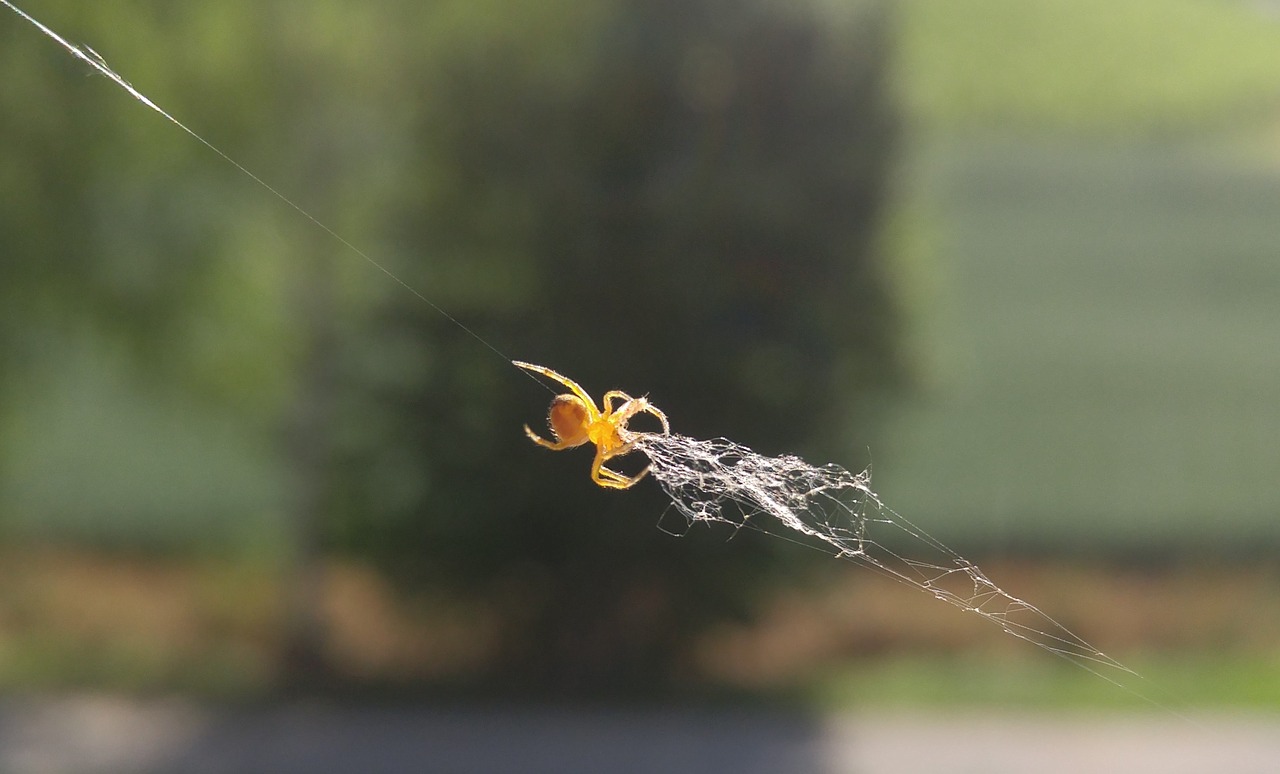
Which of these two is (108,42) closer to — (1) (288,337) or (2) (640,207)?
(1) (288,337)

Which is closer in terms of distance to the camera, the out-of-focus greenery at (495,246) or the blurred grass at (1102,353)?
the out-of-focus greenery at (495,246)

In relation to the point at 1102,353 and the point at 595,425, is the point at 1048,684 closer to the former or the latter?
the point at 1102,353

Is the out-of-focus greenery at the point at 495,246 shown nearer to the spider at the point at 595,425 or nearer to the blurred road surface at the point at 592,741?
the blurred road surface at the point at 592,741

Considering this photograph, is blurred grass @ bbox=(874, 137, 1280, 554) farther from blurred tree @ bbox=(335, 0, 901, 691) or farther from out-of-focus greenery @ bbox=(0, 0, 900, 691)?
out-of-focus greenery @ bbox=(0, 0, 900, 691)

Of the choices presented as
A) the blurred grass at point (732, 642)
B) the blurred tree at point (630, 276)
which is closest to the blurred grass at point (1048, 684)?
the blurred grass at point (732, 642)

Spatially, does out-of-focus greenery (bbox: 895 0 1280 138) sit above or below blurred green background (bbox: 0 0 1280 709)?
above

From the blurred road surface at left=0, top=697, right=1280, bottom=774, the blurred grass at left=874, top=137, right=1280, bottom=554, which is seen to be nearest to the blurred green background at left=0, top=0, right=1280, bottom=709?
the blurred road surface at left=0, top=697, right=1280, bottom=774
